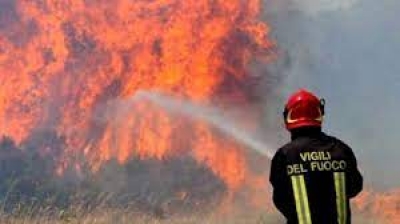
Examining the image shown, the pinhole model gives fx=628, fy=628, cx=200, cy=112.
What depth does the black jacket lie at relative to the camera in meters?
5.26

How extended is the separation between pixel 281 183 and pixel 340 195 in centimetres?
51

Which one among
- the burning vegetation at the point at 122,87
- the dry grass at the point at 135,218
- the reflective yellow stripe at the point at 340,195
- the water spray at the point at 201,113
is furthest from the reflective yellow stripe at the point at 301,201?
the water spray at the point at 201,113

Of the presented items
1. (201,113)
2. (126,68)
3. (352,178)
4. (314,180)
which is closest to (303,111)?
(314,180)

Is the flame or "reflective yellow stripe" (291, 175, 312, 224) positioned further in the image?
the flame

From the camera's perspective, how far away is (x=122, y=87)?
21.8 m

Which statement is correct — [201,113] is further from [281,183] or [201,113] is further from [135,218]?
[281,183]

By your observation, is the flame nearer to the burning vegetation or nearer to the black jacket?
the burning vegetation

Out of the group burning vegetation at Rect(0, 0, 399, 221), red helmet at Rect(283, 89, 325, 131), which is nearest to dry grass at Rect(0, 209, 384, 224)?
burning vegetation at Rect(0, 0, 399, 221)

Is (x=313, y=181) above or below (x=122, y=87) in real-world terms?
below

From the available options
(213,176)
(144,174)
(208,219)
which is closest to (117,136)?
(144,174)

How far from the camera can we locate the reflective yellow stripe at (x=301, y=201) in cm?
523

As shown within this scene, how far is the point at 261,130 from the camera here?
80.6 ft

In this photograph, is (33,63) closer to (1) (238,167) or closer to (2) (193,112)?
(2) (193,112)

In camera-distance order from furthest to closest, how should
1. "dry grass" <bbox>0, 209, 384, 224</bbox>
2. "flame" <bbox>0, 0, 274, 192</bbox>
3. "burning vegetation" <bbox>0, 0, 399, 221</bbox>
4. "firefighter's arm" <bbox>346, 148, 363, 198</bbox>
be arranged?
"flame" <bbox>0, 0, 274, 192</bbox>, "burning vegetation" <bbox>0, 0, 399, 221</bbox>, "dry grass" <bbox>0, 209, 384, 224</bbox>, "firefighter's arm" <bbox>346, 148, 363, 198</bbox>
